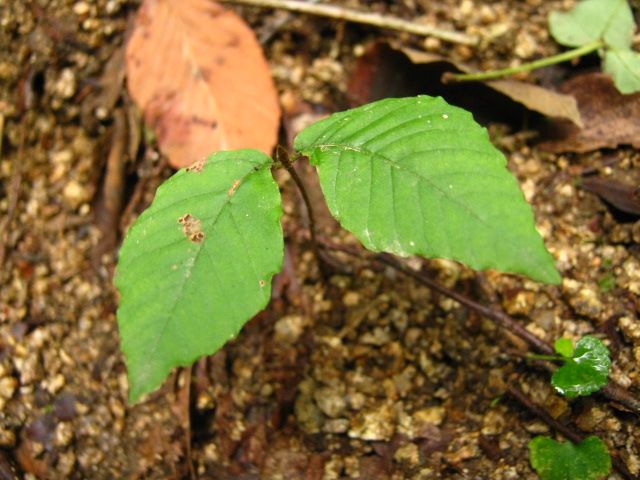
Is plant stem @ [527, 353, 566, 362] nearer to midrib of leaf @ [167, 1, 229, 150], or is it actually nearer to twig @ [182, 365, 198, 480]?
twig @ [182, 365, 198, 480]

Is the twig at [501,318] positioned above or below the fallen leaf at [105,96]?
below

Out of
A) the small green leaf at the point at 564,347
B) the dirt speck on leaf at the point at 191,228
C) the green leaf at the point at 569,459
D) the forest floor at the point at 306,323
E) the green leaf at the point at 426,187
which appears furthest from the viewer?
the forest floor at the point at 306,323

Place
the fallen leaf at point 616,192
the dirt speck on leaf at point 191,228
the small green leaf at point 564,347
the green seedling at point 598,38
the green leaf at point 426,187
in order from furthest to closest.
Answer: the green seedling at point 598,38 → the fallen leaf at point 616,192 → the small green leaf at point 564,347 → the dirt speck on leaf at point 191,228 → the green leaf at point 426,187

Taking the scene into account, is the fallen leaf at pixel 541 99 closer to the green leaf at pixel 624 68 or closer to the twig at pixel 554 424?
the green leaf at pixel 624 68

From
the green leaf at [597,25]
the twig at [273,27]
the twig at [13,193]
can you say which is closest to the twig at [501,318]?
the twig at [273,27]

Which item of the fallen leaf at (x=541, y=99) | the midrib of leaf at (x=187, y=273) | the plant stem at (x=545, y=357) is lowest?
the plant stem at (x=545, y=357)

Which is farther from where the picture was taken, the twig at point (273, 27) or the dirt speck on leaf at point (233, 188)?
the twig at point (273, 27)

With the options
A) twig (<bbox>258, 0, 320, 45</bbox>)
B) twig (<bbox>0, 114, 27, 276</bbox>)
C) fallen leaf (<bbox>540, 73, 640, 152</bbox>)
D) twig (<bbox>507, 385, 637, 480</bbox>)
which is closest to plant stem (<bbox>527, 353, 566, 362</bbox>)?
twig (<bbox>507, 385, 637, 480</bbox>)

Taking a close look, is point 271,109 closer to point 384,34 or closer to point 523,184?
point 384,34
